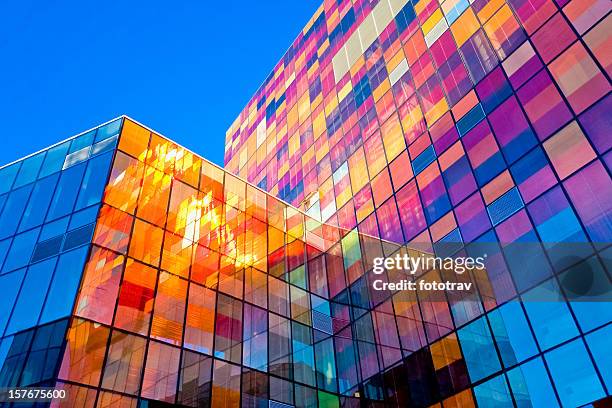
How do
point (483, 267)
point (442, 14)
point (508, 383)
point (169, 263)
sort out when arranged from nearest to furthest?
point (508, 383)
point (483, 267)
point (169, 263)
point (442, 14)

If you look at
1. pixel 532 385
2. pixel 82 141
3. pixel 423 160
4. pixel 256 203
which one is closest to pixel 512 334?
pixel 532 385

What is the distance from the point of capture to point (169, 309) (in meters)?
23.7

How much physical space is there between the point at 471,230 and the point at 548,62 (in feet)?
29.0

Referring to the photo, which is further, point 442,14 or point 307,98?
point 307,98

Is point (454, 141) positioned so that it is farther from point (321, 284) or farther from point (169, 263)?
point (169, 263)

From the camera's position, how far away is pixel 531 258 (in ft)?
70.1

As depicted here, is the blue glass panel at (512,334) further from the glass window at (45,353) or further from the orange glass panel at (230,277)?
the glass window at (45,353)

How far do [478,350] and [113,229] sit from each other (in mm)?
17393

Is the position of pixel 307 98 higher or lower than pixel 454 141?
higher

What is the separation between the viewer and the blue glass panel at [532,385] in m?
18.7

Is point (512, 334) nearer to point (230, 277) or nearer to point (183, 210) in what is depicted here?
point (230, 277)

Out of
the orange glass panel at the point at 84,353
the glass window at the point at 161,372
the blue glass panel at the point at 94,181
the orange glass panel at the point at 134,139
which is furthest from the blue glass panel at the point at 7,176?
the glass window at the point at 161,372

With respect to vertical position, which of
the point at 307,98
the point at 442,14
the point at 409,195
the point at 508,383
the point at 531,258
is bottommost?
the point at 508,383

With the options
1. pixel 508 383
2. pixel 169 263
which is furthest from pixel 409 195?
pixel 169 263
